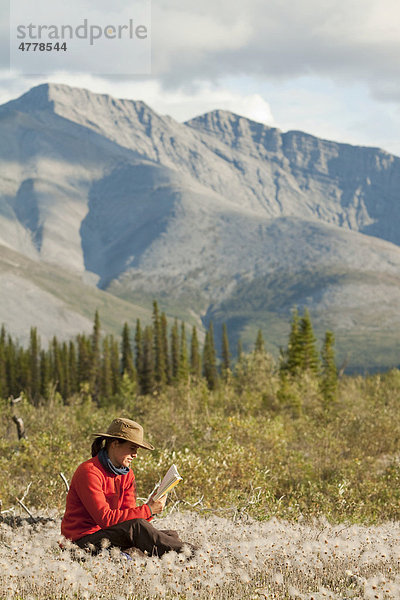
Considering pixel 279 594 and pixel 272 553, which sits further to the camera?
pixel 272 553

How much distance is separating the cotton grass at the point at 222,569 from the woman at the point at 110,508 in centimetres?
35

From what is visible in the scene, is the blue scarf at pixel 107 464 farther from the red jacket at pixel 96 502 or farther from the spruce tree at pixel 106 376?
the spruce tree at pixel 106 376

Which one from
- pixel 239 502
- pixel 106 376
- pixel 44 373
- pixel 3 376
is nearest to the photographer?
pixel 239 502

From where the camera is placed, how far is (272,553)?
1084cm

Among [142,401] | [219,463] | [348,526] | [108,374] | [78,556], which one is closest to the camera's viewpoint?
[78,556]

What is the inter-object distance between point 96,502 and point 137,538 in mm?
933

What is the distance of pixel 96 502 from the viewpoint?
10.9 m

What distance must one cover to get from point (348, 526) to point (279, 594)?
4917 millimetres

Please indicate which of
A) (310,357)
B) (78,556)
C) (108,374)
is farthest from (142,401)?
(108,374)

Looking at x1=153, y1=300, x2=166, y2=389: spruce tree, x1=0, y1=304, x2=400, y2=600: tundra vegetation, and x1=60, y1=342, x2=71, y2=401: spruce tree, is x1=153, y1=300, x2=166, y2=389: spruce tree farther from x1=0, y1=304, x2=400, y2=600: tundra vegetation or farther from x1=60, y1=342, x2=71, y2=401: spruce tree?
x1=0, y1=304, x2=400, y2=600: tundra vegetation

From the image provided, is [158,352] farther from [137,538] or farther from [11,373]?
[137,538]

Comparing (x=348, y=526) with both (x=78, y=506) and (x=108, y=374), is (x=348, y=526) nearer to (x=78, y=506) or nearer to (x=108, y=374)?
(x=78, y=506)

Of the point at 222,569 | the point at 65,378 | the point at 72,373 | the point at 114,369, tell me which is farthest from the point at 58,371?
the point at 222,569

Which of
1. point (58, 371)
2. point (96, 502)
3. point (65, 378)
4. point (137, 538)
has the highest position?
point (96, 502)
